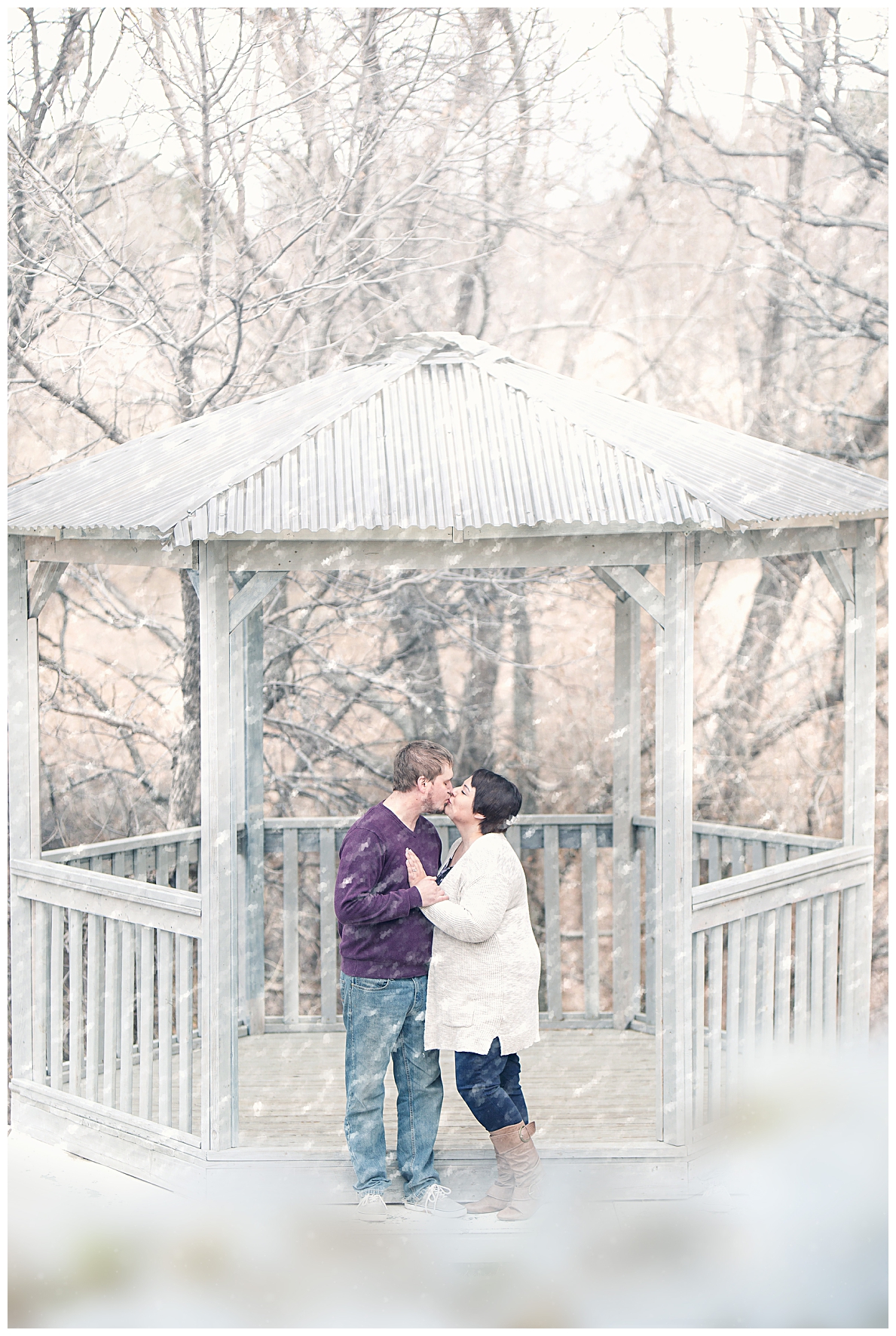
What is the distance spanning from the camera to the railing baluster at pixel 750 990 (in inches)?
229

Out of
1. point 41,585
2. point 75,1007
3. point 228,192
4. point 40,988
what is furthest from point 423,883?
point 228,192

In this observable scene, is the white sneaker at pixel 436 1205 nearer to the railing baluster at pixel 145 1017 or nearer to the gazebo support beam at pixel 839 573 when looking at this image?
the railing baluster at pixel 145 1017

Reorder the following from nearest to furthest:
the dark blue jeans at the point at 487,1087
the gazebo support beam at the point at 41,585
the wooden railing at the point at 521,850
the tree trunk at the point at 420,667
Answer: the dark blue jeans at the point at 487,1087 < the gazebo support beam at the point at 41,585 < the wooden railing at the point at 521,850 < the tree trunk at the point at 420,667

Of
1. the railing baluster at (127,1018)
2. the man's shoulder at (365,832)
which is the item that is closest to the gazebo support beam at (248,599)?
the man's shoulder at (365,832)

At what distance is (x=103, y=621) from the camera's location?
35.0 feet

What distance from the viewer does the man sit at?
15.8ft

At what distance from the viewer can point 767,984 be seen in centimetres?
596

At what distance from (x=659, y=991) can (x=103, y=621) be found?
6.58 metres

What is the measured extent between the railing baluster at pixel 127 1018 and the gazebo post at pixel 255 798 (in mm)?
1548

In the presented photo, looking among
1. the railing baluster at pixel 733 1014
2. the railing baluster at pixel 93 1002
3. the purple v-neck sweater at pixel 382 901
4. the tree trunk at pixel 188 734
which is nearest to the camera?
the purple v-neck sweater at pixel 382 901

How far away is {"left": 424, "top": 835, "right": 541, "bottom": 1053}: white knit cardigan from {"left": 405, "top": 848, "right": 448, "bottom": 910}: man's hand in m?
0.03

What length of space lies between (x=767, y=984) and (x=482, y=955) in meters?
1.75

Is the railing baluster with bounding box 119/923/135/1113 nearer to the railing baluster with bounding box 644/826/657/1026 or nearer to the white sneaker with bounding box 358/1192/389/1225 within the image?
the white sneaker with bounding box 358/1192/389/1225

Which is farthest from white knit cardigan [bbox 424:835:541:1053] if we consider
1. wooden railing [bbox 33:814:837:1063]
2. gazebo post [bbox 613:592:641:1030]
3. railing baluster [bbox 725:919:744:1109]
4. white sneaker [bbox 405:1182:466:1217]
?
gazebo post [bbox 613:592:641:1030]
